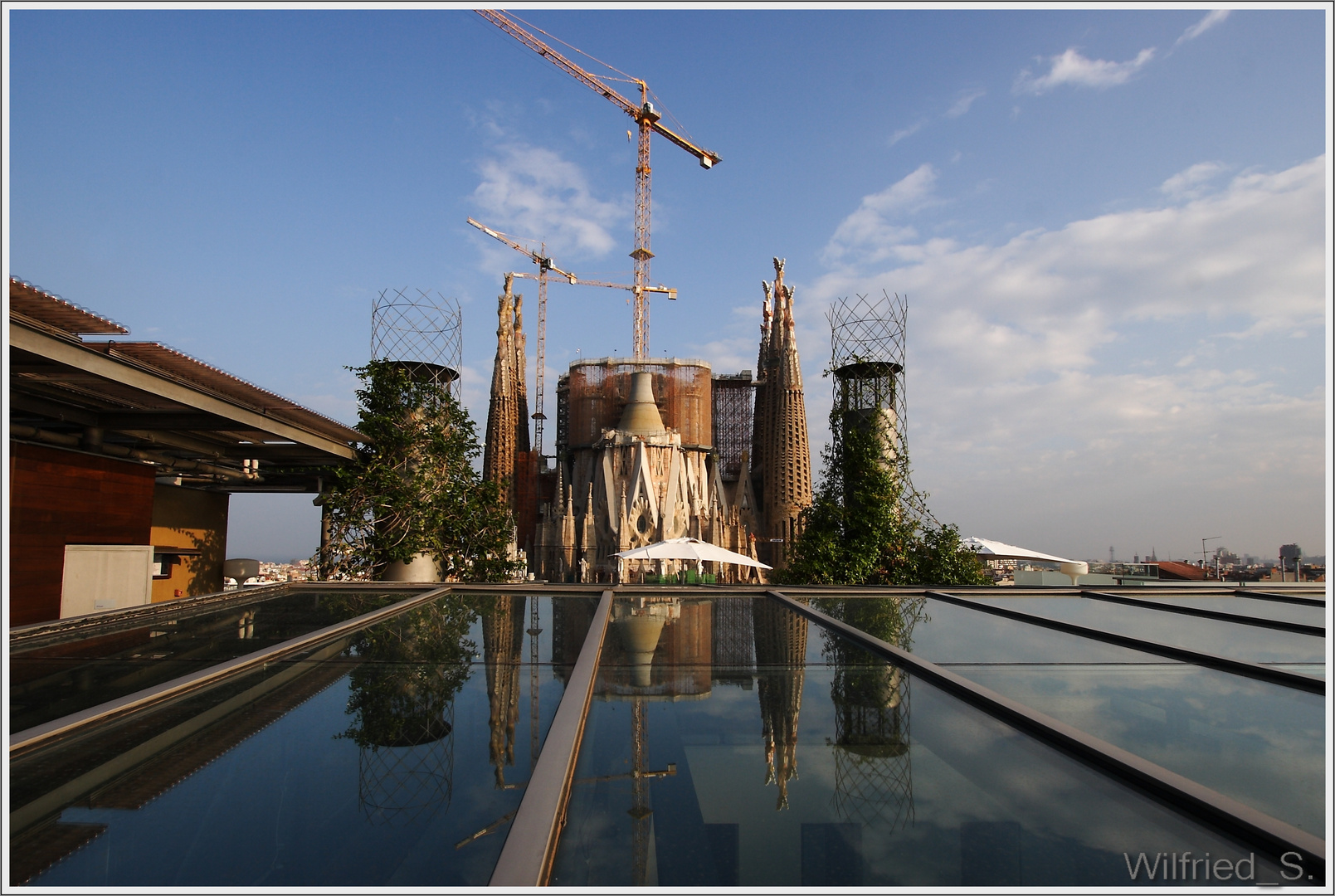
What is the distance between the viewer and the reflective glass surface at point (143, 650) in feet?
9.17

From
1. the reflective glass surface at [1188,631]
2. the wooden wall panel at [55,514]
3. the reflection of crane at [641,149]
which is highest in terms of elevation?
the reflection of crane at [641,149]

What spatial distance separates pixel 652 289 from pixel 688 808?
235 ft

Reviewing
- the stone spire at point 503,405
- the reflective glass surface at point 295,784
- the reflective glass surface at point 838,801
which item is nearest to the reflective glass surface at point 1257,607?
the reflective glass surface at point 838,801

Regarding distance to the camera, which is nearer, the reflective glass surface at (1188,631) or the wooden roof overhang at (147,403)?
Result: the reflective glass surface at (1188,631)

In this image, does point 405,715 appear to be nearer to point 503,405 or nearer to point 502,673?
point 502,673

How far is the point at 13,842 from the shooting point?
1675 mm

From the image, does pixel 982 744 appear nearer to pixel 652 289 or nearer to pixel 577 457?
pixel 577 457

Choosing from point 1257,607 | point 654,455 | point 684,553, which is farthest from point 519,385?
point 1257,607

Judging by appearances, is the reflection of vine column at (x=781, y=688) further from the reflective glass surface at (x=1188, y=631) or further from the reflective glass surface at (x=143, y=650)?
the reflective glass surface at (x=143, y=650)

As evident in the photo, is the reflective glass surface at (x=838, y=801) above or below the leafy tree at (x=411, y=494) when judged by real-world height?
below

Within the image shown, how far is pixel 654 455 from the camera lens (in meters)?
42.2

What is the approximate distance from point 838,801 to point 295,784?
145 centimetres

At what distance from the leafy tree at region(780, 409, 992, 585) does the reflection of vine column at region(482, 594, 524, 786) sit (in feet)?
45.6

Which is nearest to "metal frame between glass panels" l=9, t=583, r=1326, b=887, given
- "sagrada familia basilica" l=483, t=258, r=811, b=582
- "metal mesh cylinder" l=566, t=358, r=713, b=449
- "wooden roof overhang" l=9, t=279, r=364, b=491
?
"wooden roof overhang" l=9, t=279, r=364, b=491
